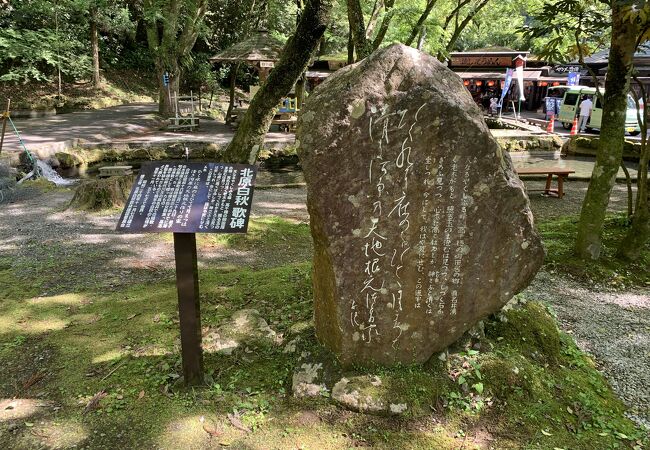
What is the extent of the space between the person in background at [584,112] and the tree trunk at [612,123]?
16.8 meters

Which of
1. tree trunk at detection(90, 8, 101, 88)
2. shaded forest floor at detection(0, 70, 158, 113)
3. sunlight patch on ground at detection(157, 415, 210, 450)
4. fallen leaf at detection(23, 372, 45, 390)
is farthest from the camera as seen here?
tree trunk at detection(90, 8, 101, 88)

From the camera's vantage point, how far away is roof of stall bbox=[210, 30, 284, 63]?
15.1m

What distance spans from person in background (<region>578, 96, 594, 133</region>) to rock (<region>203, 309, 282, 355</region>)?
66.8ft

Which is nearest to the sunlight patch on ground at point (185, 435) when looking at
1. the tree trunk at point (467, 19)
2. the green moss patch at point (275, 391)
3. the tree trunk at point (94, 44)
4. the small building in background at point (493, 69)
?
the green moss patch at point (275, 391)

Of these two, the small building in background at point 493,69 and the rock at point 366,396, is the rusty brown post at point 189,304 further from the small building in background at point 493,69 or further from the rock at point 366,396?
the small building in background at point 493,69

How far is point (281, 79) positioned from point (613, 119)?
396 centimetres

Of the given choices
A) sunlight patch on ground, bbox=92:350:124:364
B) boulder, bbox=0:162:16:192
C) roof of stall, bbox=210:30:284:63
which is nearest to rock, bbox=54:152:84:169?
boulder, bbox=0:162:16:192

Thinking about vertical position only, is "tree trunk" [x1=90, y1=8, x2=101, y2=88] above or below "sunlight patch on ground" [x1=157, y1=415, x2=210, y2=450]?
above

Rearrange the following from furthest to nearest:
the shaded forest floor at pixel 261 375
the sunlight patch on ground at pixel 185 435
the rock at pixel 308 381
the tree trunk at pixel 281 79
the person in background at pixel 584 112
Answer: the person in background at pixel 584 112 → the tree trunk at pixel 281 79 → the rock at pixel 308 381 → the shaded forest floor at pixel 261 375 → the sunlight patch on ground at pixel 185 435

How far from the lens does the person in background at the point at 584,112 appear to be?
2000 cm

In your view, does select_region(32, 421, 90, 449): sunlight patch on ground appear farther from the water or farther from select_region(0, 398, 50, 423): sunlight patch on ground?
the water

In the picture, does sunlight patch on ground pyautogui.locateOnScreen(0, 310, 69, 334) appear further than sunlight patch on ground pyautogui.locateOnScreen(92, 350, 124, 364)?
Yes

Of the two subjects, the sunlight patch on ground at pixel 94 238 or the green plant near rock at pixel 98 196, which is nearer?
the sunlight patch on ground at pixel 94 238

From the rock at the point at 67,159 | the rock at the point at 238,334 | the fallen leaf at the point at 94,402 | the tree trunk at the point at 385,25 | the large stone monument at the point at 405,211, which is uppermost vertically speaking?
the tree trunk at the point at 385,25
